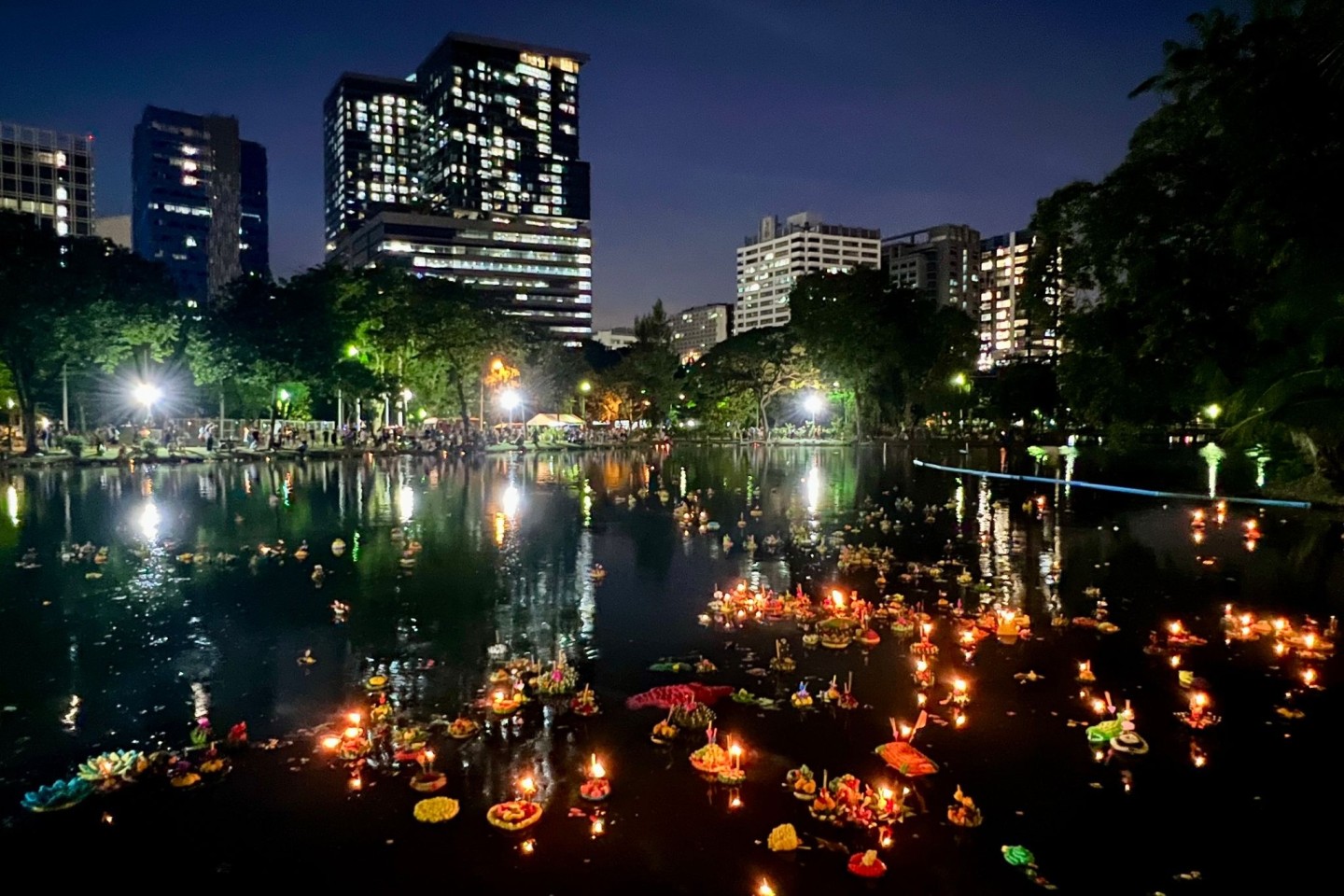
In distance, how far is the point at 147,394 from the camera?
62844 mm

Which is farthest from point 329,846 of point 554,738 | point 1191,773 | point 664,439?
point 664,439

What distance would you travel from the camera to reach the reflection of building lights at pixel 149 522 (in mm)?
20328

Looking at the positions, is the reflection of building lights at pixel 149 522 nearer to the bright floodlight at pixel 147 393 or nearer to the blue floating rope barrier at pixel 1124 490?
the blue floating rope barrier at pixel 1124 490

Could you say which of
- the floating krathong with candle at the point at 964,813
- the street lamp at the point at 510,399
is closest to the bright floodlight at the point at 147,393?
the street lamp at the point at 510,399

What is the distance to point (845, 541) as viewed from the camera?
1950 cm

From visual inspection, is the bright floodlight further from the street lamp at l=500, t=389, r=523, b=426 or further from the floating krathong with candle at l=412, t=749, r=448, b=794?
the floating krathong with candle at l=412, t=749, r=448, b=794

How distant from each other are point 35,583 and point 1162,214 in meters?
29.6

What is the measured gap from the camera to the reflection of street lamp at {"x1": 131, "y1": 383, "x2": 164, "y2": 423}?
62.7 meters

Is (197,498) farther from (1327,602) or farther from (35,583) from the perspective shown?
(1327,602)

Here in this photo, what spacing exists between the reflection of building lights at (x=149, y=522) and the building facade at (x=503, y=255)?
137 metres

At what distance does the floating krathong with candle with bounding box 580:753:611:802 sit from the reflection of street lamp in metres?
66.6

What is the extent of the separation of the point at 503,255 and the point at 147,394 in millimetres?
115730

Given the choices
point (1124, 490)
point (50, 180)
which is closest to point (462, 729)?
point (1124, 490)

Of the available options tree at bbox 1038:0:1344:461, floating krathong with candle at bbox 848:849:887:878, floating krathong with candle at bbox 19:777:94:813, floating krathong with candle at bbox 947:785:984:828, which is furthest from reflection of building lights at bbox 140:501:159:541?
tree at bbox 1038:0:1344:461
